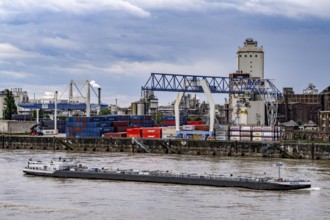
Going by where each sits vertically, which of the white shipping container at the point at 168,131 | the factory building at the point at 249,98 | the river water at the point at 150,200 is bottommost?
the river water at the point at 150,200

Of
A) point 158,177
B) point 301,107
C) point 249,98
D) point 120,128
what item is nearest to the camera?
point 158,177

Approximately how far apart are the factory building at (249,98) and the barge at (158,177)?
4994cm

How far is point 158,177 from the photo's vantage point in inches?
1858

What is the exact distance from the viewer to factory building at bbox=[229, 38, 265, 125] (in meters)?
100.0

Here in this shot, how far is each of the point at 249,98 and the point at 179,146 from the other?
31368mm

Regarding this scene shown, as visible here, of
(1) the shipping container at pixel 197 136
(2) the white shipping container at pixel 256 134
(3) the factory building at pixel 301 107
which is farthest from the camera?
(3) the factory building at pixel 301 107

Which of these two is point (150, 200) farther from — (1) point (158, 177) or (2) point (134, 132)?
(2) point (134, 132)

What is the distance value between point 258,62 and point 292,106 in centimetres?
1281

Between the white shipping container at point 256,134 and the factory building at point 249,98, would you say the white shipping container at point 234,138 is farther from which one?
the factory building at point 249,98

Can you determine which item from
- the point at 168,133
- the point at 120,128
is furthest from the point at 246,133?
the point at 120,128

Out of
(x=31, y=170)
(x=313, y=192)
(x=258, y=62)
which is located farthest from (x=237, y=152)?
(x=258, y=62)

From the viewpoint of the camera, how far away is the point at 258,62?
144m

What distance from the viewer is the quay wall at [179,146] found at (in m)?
71.4

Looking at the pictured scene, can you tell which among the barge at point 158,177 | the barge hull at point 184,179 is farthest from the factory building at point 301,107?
the barge hull at point 184,179
